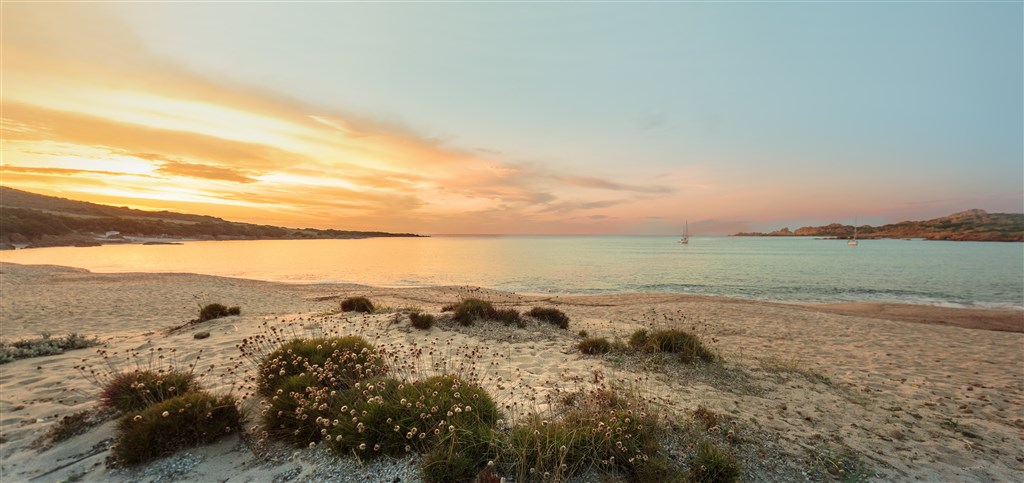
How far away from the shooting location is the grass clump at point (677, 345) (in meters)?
9.70

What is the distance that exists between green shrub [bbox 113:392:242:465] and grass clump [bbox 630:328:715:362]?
8.59 meters

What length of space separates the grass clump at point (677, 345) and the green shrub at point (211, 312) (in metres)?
14.5

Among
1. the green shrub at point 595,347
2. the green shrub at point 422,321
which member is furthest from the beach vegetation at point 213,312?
the green shrub at point 595,347

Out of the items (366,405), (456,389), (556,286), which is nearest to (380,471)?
(366,405)

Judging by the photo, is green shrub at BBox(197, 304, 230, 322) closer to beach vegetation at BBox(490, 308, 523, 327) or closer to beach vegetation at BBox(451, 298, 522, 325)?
beach vegetation at BBox(451, 298, 522, 325)

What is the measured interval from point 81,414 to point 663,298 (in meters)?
27.5

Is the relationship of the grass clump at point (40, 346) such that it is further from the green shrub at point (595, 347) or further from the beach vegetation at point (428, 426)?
the green shrub at point (595, 347)

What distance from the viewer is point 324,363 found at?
21.7 ft

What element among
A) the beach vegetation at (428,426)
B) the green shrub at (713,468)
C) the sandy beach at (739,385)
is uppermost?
the beach vegetation at (428,426)

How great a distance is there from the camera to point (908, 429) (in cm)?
665

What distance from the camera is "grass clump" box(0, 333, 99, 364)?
31.6ft

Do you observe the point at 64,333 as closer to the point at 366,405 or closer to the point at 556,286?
the point at 366,405

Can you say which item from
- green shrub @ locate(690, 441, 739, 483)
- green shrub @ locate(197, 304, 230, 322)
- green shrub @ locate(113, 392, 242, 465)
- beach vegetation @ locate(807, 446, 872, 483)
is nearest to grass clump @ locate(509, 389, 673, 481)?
green shrub @ locate(690, 441, 739, 483)

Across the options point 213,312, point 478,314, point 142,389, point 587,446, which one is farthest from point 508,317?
point 213,312
